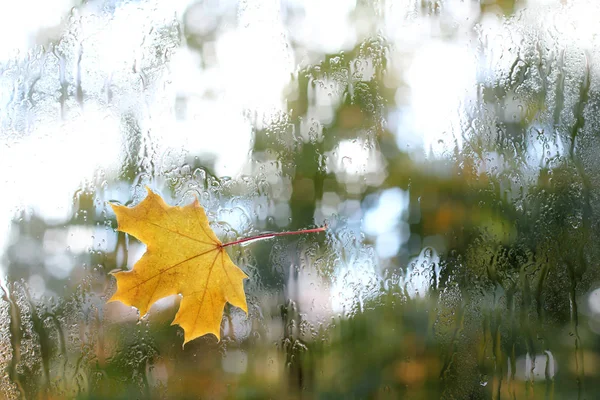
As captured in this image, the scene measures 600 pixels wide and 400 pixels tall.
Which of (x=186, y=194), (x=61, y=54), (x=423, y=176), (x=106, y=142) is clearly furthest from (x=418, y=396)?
(x=61, y=54)

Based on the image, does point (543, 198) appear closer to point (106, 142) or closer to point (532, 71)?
point (532, 71)

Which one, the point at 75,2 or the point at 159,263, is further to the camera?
the point at 75,2

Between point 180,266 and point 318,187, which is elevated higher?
point 318,187

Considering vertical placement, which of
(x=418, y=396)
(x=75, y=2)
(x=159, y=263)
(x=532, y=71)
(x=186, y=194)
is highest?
(x=75, y=2)
